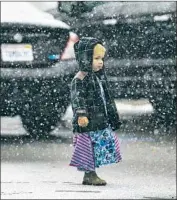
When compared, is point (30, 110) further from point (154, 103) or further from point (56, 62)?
point (154, 103)

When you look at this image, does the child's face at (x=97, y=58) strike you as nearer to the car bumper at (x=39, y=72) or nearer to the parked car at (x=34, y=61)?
the parked car at (x=34, y=61)

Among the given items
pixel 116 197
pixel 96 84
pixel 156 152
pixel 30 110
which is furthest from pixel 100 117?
pixel 30 110

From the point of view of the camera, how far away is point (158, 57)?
34.1 feet

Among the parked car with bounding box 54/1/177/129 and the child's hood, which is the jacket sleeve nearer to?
the child's hood

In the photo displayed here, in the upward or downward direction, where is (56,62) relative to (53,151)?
upward

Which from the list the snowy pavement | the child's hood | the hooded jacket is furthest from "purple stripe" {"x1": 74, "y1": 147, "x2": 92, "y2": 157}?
the child's hood

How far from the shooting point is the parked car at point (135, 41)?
33.8 ft

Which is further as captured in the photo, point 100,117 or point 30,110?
point 30,110

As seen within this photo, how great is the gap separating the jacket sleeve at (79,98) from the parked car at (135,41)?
2983 mm

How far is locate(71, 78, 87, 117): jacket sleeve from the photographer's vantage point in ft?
23.6

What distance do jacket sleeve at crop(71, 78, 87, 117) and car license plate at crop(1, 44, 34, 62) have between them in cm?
257

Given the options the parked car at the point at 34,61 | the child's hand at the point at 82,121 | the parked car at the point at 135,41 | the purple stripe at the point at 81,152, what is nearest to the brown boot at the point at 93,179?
the purple stripe at the point at 81,152

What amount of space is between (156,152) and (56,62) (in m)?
1.38

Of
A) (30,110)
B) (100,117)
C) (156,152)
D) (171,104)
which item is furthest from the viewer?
(171,104)
